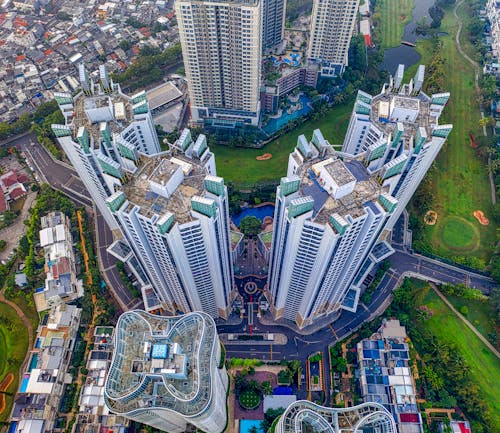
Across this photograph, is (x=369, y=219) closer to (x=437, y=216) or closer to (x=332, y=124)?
(x=437, y=216)

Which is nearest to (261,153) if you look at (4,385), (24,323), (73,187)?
(73,187)

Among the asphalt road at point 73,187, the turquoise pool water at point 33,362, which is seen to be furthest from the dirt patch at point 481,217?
the turquoise pool water at point 33,362

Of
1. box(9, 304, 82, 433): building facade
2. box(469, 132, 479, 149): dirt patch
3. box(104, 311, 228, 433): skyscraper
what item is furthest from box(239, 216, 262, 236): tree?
box(469, 132, 479, 149): dirt patch

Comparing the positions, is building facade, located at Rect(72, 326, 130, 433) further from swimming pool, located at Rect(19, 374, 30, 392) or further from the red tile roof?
the red tile roof

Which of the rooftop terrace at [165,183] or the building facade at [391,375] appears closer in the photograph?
the rooftop terrace at [165,183]

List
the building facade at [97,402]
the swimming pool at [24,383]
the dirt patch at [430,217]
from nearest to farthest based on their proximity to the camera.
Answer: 1. the building facade at [97,402]
2. the swimming pool at [24,383]
3. the dirt patch at [430,217]

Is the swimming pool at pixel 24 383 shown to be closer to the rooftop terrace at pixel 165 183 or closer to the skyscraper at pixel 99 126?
the skyscraper at pixel 99 126

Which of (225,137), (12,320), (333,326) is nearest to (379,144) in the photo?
(333,326)
